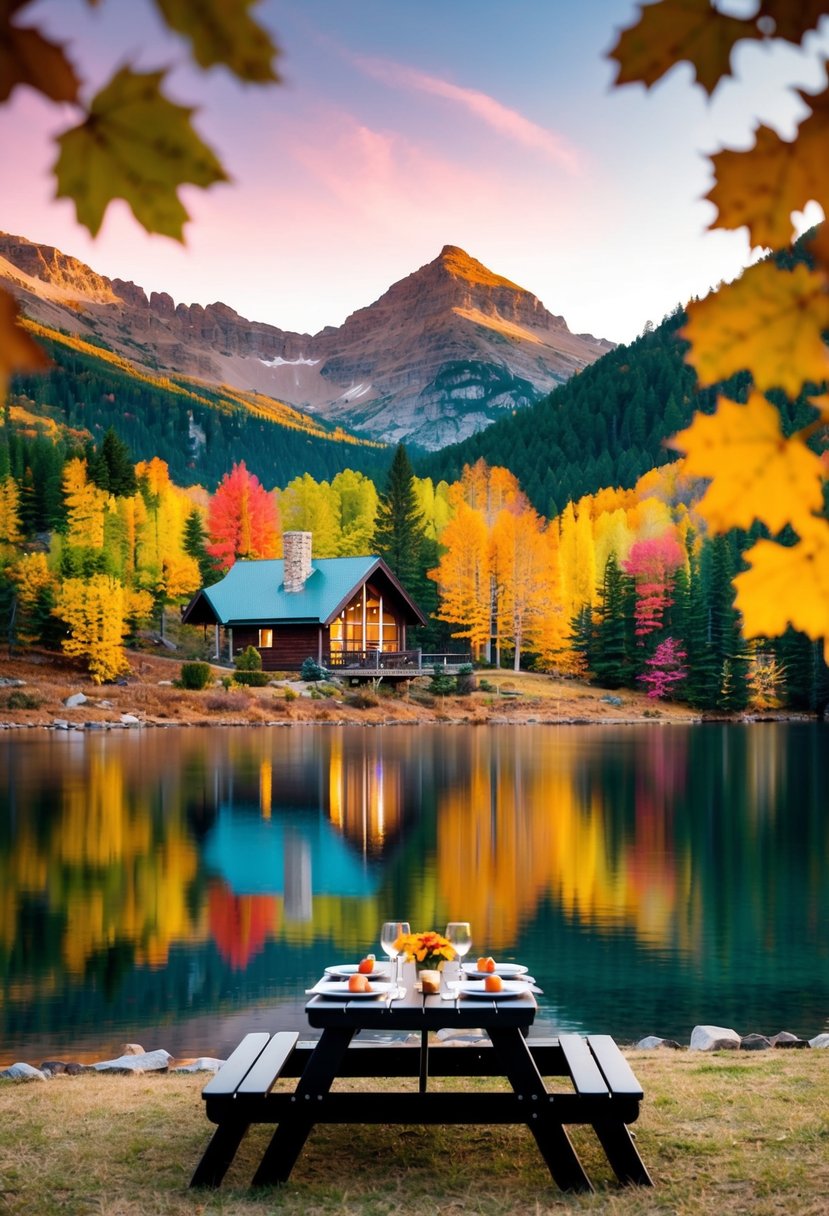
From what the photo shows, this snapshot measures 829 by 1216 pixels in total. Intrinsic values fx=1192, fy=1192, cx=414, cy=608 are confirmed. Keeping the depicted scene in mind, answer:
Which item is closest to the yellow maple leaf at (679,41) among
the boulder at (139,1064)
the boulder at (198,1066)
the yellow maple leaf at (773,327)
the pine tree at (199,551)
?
the yellow maple leaf at (773,327)

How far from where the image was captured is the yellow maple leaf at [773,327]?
875 mm

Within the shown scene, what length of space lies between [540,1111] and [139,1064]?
368 centimetres

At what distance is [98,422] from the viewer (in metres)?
155

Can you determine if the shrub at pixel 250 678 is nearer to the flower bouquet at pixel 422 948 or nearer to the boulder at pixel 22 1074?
the boulder at pixel 22 1074

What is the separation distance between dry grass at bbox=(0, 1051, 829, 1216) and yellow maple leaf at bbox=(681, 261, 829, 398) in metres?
4.38

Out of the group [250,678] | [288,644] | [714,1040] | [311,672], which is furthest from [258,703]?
[714,1040]

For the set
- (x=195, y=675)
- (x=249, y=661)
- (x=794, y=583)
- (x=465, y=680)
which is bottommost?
(x=465, y=680)

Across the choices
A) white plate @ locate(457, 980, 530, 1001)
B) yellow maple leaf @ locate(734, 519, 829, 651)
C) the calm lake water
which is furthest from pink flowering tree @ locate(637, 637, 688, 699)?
yellow maple leaf @ locate(734, 519, 829, 651)

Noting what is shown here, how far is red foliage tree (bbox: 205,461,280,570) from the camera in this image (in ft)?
195

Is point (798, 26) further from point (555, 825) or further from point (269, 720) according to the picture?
point (269, 720)

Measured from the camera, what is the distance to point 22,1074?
23.2 feet

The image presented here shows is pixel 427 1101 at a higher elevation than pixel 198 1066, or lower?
higher

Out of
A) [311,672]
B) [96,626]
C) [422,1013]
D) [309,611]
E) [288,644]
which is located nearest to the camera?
[422,1013]

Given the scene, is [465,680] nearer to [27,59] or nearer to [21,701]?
[21,701]
